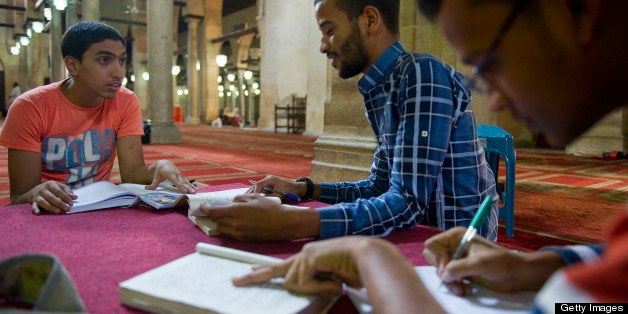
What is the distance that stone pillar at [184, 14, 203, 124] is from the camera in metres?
19.3

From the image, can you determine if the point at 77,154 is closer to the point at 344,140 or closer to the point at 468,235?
the point at 468,235

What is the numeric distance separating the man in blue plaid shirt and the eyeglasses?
644 mm

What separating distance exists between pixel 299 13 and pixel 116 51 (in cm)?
1244

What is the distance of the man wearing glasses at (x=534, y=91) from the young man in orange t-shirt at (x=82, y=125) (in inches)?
49.8

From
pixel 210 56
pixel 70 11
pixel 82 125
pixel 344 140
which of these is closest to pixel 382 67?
pixel 82 125

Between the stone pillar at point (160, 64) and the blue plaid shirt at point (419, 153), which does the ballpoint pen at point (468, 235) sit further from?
the stone pillar at point (160, 64)

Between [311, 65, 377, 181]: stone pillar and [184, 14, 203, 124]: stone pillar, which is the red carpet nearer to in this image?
[311, 65, 377, 181]: stone pillar

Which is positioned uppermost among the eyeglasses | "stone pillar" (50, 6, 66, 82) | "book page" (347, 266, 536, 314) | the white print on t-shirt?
"stone pillar" (50, 6, 66, 82)

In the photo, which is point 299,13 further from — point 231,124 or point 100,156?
point 100,156

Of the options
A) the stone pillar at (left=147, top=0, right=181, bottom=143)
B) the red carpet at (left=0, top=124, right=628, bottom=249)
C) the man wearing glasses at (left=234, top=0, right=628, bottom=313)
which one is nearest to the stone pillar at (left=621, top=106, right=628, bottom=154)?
the red carpet at (left=0, top=124, right=628, bottom=249)

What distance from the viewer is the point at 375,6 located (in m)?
1.73

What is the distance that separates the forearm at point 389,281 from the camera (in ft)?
2.32

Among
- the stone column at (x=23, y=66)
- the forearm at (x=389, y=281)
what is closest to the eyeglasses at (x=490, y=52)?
the forearm at (x=389, y=281)

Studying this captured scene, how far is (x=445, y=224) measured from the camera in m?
1.63
